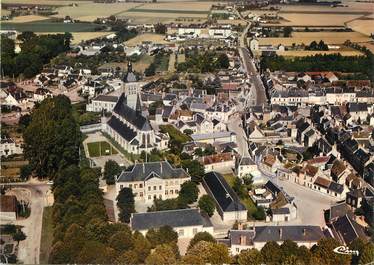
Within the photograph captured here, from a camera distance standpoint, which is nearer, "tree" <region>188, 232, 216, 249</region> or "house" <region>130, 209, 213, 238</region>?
"tree" <region>188, 232, 216, 249</region>

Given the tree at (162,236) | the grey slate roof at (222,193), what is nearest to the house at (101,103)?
the grey slate roof at (222,193)

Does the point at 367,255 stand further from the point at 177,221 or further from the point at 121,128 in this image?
the point at 121,128

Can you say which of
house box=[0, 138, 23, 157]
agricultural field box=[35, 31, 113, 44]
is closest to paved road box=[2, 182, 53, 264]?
house box=[0, 138, 23, 157]

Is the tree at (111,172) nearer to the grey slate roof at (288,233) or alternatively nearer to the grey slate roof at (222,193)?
the grey slate roof at (222,193)

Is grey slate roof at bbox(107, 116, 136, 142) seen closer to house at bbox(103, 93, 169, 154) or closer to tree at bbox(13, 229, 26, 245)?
house at bbox(103, 93, 169, 154)

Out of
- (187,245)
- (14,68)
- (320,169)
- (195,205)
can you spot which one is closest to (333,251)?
(187,245)

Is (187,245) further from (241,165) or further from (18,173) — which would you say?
(18,173)

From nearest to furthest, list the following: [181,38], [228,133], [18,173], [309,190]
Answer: [309,190]
[18,173]
[228,133]
[181,38]

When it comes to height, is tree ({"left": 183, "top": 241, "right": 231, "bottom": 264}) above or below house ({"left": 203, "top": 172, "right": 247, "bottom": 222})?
above

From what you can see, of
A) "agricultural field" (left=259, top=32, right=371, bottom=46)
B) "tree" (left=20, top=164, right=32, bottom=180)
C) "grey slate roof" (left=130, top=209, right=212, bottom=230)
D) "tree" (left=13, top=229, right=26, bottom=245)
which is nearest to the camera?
"tree" (left=13, top=229, right=26, bottom=245)
